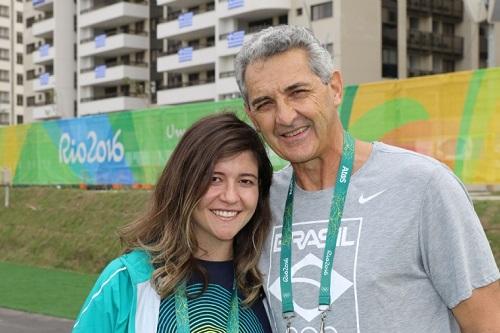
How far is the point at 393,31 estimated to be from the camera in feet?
155

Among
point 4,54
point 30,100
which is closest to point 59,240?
point 30,100

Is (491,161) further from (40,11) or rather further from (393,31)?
(40,11)

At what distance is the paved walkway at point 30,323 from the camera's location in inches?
359

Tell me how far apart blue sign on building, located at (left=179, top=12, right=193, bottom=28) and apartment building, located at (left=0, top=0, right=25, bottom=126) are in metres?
48.1

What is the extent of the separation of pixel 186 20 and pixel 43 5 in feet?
77.0

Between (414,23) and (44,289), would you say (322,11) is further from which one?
(44,289)

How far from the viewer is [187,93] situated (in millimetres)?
52875

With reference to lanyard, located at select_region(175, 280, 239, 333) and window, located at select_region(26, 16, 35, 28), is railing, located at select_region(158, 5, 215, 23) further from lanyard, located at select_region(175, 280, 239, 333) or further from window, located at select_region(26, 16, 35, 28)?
lanyard, located at select_region(175, 280, 239, 333)

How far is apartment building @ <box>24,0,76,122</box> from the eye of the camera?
66.6 metres

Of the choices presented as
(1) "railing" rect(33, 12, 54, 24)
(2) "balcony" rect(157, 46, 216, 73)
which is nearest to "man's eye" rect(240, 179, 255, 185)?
(2) "balcony" rect(157, 46, 216, 73)

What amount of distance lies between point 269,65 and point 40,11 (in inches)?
2987

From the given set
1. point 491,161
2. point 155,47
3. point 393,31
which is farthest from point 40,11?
point 491,161

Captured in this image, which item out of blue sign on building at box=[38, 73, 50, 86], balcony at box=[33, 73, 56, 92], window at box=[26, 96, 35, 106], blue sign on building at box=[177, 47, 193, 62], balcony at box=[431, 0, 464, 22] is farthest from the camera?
window at box=[26, 96, 35, 106]

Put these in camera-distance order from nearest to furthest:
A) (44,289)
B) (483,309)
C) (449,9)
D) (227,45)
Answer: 1. (483,309)
2. (44,289)
3. (227,45)
4. (449,9)
